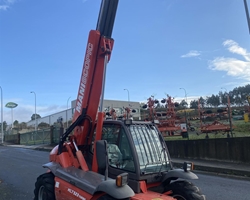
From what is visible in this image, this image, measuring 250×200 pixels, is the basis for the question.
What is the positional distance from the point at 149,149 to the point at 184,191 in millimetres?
897

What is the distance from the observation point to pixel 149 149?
4.65 m

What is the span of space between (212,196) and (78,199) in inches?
164

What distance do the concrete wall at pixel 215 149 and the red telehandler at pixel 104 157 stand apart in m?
8.18

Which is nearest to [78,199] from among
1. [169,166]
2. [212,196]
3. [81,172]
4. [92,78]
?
[81,172]

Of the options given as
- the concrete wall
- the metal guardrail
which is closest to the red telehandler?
the concrete wall

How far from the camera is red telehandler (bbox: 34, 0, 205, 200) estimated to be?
13.9ft

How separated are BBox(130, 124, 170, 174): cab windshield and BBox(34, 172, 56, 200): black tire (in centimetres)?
218

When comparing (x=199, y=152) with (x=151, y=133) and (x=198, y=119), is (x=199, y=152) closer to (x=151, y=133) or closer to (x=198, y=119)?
(x=198, y=119)

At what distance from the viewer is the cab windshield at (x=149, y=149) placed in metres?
4.47

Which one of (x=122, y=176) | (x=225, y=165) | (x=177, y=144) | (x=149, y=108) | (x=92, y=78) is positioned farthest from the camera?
(x=149, y=108)

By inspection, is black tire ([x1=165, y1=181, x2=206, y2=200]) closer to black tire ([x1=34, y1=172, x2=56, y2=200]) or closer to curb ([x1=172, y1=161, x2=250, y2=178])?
black tire ([x1=34, y1=172, x2=56, y2=200])

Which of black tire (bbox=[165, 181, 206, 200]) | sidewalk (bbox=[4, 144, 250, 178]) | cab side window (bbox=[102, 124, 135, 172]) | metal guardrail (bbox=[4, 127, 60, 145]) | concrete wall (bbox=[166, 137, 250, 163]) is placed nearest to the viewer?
black tire (bbox=[165, 181, 206, 200])

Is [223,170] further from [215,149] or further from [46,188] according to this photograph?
[46,188]

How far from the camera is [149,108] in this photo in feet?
76.0
